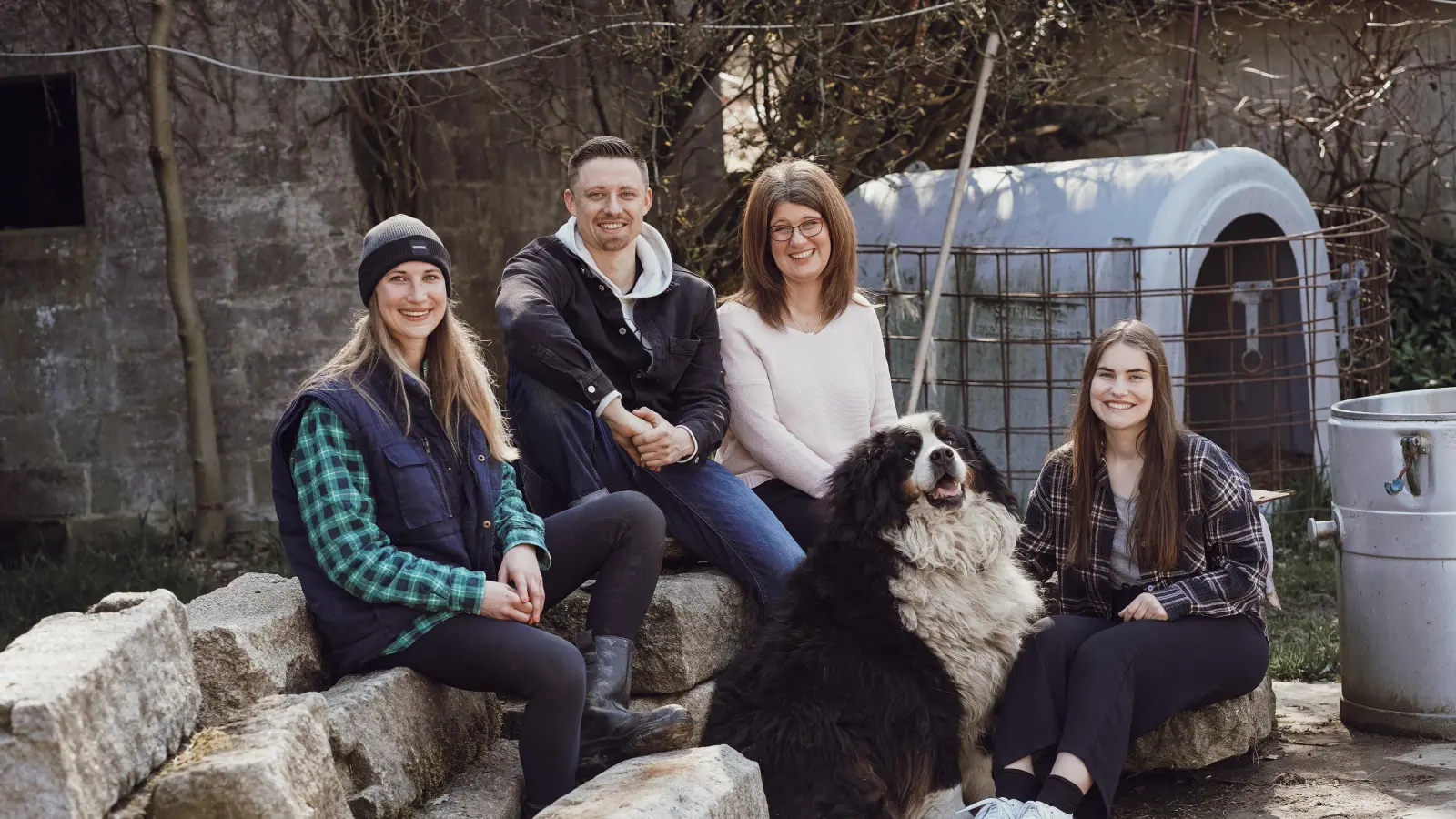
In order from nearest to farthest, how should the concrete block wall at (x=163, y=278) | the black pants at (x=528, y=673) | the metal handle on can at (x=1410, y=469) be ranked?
the black pants at (x=528, y=673) → the metal handle on can at (x=1410, y=469) → the concrete block wall at (x=163, y=278)

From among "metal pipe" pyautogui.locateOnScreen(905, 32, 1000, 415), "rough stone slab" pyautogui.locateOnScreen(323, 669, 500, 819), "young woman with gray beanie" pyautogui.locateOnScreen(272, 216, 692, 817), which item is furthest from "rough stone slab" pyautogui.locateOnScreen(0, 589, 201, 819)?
"metal pipe" pyautogui.locateOnScreen(905, 32, 1000, 415)

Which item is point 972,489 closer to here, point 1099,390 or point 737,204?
point 1099,390

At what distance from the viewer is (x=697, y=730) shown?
4.11 m

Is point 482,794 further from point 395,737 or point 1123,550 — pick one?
point 1123,550

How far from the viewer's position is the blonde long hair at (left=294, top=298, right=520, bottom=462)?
338 centimetres

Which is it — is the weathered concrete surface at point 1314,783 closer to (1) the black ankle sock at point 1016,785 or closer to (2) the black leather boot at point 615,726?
(1) the black ankle sock at point 1016,785

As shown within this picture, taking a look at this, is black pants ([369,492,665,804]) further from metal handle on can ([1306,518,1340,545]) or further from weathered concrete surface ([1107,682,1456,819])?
metal handle on can ([1306,518,1340,545])

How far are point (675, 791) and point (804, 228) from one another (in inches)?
74.5

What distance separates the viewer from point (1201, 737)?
418cm

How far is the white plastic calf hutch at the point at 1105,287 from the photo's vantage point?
21.9ft

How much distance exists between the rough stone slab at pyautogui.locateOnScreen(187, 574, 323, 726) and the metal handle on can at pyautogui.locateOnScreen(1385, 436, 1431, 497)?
311 centimetres

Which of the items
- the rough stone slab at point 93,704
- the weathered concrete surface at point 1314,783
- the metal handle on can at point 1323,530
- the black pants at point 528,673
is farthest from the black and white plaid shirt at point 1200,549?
the rough stone slab at point 93,704

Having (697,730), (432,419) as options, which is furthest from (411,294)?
(697,730)

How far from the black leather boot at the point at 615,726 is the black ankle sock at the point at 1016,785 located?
0.86 m
